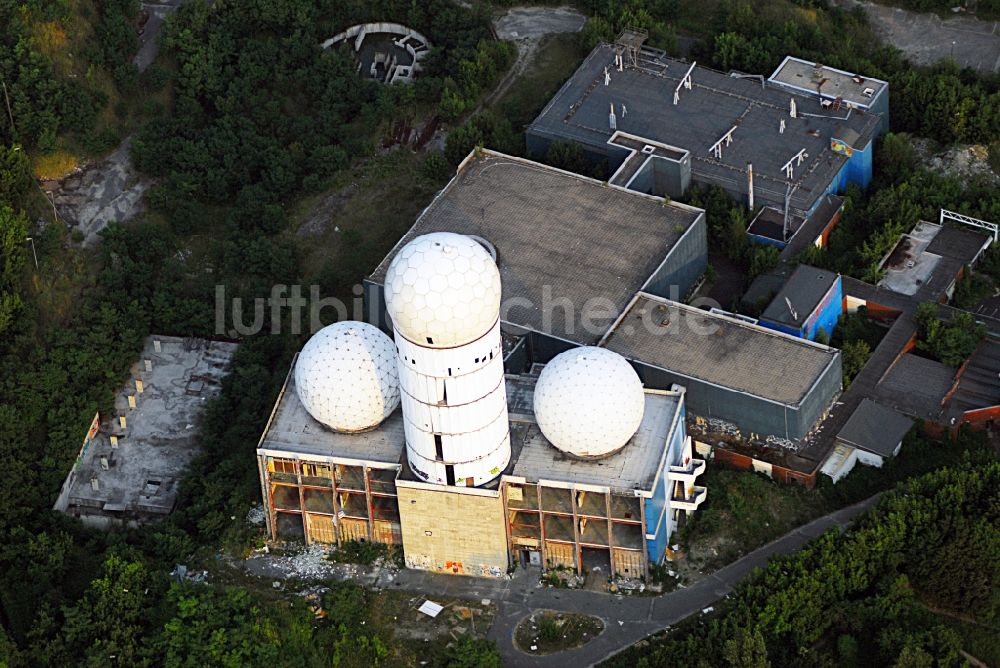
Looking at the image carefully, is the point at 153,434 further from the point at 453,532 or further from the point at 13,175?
the point at 453,532

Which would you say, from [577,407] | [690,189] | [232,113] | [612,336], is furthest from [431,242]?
[232,113]

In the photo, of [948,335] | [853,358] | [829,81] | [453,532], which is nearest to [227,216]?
[453,532]

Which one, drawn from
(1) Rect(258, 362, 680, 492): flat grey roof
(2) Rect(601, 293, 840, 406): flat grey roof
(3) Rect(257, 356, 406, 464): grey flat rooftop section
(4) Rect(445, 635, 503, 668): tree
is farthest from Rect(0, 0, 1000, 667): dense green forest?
(2) Rect(601, 293, 840, 406): flat grey roof

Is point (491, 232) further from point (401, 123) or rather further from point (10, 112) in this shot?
point (10, 112)

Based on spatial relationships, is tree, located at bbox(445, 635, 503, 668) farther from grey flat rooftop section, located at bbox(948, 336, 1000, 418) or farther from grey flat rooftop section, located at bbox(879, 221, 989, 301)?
grey flat rooftop section, located at bbox(879, 221, 989, 301)

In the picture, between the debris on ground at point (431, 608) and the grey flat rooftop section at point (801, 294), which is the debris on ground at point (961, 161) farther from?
the debris on ground at point (431, 608)
